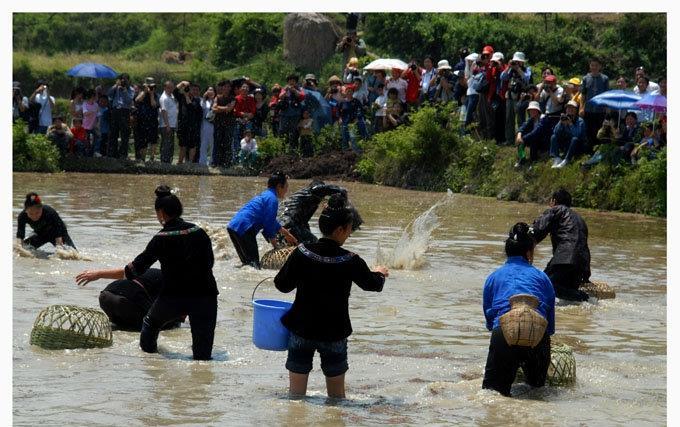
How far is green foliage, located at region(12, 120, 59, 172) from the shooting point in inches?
993

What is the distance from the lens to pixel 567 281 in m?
12.8

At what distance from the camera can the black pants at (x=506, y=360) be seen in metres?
8.53

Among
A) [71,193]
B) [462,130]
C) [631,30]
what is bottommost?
[71,193]

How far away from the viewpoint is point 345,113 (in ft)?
83.8

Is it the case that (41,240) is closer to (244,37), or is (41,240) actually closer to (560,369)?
(560,369)

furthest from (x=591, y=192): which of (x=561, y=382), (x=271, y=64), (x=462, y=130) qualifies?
(x=271, y=64)

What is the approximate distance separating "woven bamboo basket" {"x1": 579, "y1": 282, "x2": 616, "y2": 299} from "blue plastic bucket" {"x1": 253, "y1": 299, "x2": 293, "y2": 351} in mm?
5022

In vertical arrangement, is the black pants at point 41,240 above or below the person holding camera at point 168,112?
below

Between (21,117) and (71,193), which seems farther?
(21,117)

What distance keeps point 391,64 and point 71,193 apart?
6.93 m

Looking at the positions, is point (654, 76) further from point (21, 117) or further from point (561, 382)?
point (561, 382)

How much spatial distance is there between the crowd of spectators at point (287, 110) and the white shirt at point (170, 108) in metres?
0.02

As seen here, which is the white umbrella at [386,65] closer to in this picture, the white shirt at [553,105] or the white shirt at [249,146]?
the white shirt at [249,146]

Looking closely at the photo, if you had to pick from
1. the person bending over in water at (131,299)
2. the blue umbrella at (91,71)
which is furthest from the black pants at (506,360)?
the blue umbrella at (91,71)
